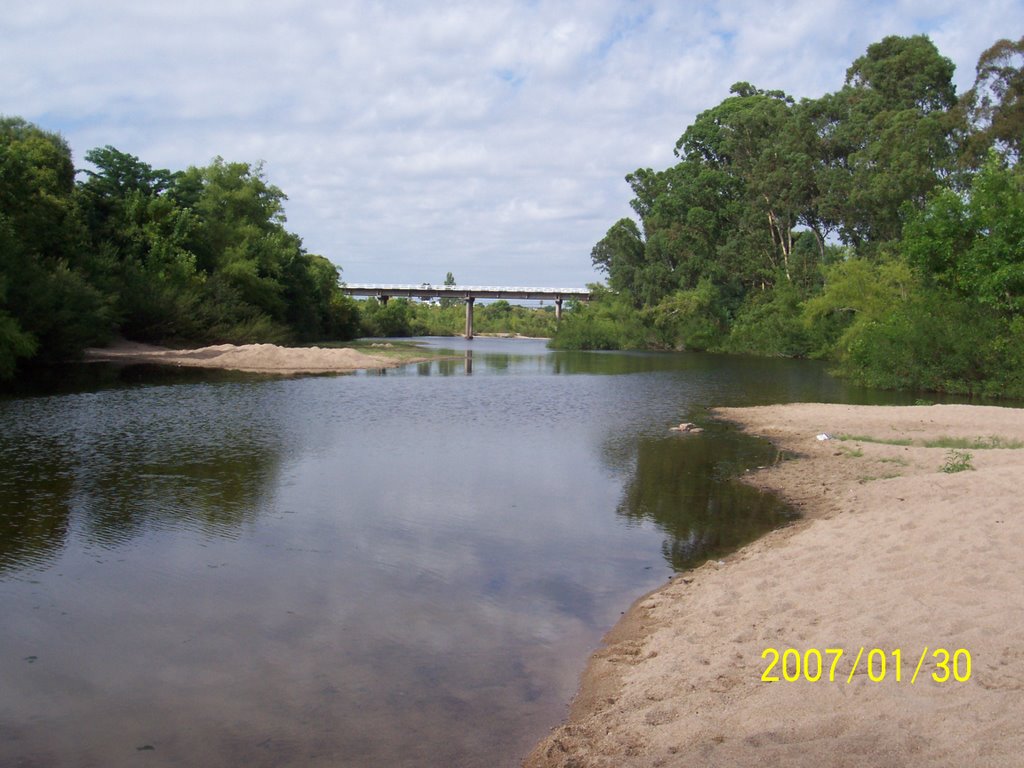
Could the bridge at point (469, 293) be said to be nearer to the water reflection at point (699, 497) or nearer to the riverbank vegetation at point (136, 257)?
the riverbank vegetation at point (136, 257)

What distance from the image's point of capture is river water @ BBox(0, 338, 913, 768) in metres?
5.90

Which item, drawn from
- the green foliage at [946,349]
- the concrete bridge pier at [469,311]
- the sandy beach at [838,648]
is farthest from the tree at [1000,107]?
the concrete bridge pier at [469,311]

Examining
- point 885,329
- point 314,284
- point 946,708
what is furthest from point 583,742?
point 314,284

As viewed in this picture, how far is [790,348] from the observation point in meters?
66.8

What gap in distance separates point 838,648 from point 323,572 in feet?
18.9

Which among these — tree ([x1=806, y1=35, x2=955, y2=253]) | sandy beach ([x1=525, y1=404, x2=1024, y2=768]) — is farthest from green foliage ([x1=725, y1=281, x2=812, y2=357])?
sandy beach ([x1=525, y1=404, x2=1024, y2=768])

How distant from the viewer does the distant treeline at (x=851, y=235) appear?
30203 millimetres

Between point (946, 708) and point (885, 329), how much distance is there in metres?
31.8

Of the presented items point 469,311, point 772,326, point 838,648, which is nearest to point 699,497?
point 838,648

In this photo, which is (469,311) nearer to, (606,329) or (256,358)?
(606,329)

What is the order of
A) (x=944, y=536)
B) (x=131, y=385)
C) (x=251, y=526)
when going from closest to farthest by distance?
1. (x=944, y=536)
2. (x=251, y=526)
3. (x=131, y=385)

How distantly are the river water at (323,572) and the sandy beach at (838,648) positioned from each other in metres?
0.65

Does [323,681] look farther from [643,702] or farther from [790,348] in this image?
[790,348]

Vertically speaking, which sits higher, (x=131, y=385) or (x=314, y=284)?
(x=314, y=284)
